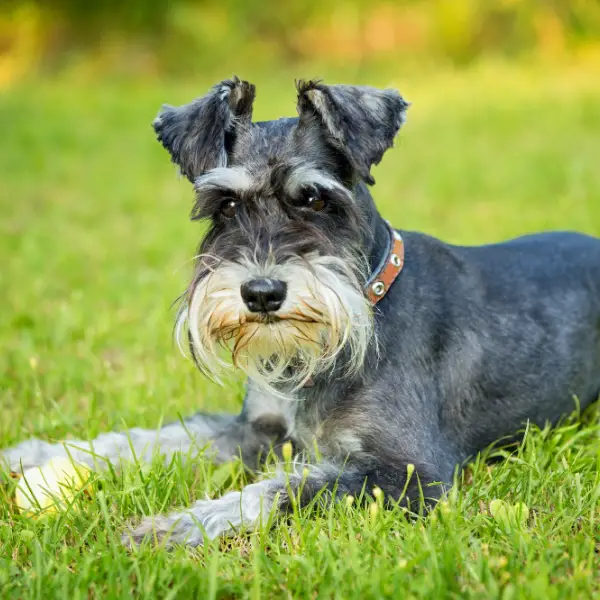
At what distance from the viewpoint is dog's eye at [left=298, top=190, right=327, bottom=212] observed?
10.7 ft

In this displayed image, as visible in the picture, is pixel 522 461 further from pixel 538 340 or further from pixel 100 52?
pixel 100 52

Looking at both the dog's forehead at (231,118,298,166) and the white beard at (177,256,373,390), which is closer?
the white beard at (177,256,373,390)

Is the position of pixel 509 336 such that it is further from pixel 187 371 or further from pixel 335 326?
pixel 187 371

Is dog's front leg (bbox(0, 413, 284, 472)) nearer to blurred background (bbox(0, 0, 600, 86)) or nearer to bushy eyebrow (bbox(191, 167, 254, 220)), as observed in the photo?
bushy eyebrow (bbox(191, 167, 254, 220))

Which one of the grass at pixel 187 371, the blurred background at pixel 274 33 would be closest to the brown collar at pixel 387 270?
the grass at pixel 187 371

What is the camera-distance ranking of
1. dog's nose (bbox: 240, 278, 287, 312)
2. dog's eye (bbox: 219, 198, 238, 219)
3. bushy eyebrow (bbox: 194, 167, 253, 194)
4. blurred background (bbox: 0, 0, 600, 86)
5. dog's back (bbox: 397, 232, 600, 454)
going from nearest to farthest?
1. dog's nose (bbox: 240, 278, 287, 312)
2. bushy eyebrow (bbox: 194, 167, 253, 194)
3. dog's eye (bbox: 219, 198, 238, 219)
4. dog's back (bbox: 397, 232, 600, 454)
5. blurred background (bbox: 0, 0, 600, 86)

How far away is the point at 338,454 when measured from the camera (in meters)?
3.41

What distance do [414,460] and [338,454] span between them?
1.07 ft

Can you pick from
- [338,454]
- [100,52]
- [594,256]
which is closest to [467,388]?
[338,454]

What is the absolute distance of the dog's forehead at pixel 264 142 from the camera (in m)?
3.34

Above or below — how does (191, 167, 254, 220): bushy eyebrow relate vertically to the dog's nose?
above

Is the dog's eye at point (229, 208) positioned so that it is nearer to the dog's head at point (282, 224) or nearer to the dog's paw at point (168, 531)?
the dog's head at point (282, 224)

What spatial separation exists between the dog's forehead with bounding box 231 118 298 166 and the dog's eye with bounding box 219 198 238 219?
0.17m

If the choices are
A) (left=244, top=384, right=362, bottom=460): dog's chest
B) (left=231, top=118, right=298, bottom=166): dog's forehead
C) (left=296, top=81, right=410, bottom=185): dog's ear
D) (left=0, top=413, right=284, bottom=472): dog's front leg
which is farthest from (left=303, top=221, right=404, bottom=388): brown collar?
(left=231, top=118, right=298, bottom=166): dog's forehead
